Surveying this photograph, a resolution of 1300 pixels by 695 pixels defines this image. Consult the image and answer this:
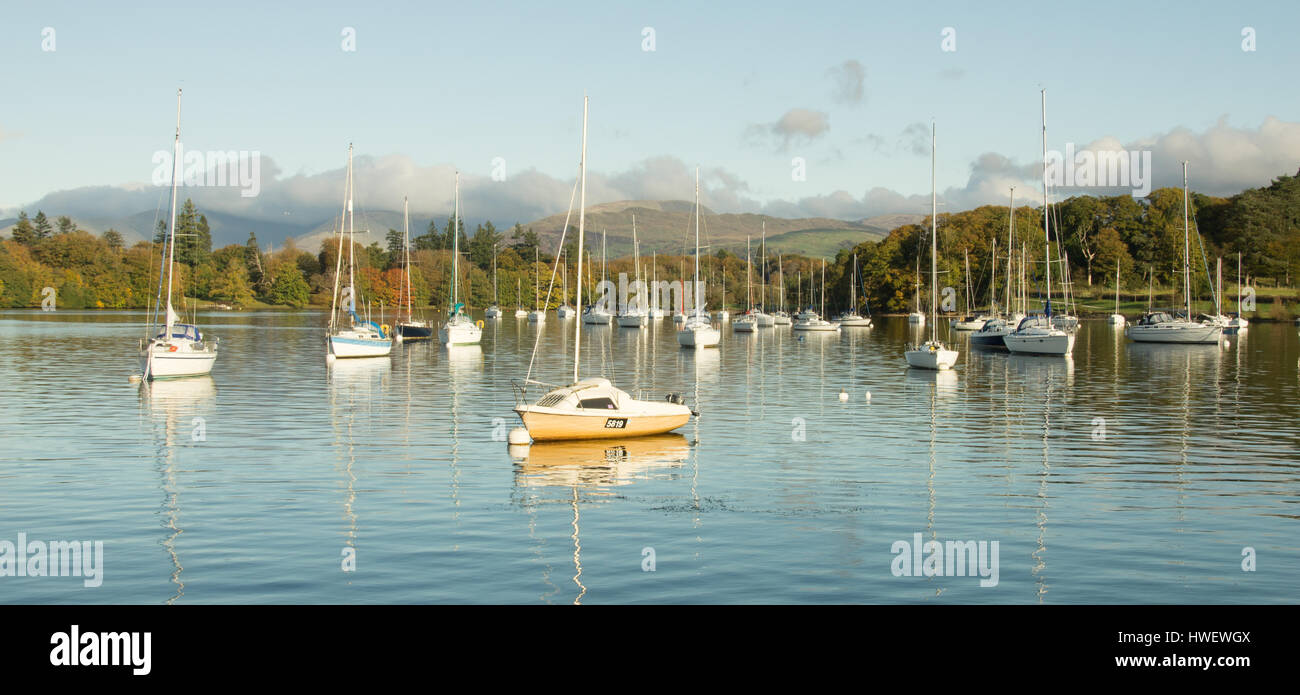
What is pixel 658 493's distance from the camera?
29.4 metres

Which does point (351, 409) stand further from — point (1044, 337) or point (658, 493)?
point (1044, 337)

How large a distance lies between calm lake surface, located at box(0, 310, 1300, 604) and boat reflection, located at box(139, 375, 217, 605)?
0.17 m

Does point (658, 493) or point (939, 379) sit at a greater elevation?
point (939, 379)

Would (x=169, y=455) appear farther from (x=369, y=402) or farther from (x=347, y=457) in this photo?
(x=369, y=402)

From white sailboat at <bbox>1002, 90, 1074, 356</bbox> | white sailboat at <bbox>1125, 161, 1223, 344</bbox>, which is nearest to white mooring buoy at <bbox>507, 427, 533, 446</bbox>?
white sailboat at <bbox>1002, 90, 1074, 356</bbox>

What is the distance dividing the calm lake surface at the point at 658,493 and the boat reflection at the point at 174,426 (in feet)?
0.55

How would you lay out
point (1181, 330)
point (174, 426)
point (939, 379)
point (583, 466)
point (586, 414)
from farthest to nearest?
point (1181, 330) → point (939, 379) → point (174, 426) → point (586, 414) → point (583, 466)

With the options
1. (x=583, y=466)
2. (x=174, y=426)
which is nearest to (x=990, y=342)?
(x=583, y=466)

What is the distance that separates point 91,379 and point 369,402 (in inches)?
859

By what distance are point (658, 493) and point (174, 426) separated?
942 inches

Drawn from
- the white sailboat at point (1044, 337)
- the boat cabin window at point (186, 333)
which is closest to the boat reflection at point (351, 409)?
the boat cabin window at point (186, 333)

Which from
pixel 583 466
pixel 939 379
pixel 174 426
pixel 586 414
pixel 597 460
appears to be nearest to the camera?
pixel 583 466

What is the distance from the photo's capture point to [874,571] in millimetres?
20875
